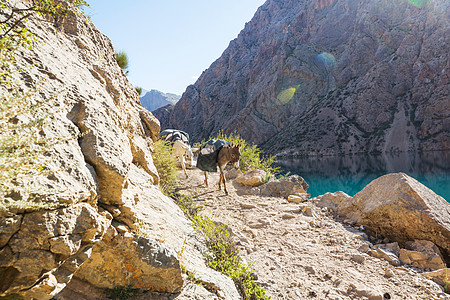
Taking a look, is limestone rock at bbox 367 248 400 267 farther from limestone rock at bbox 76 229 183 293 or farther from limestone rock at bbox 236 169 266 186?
limestone rock at bbox 236 169 266 186

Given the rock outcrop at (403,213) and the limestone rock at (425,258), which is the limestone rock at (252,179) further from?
the limestone rock at (425,258)

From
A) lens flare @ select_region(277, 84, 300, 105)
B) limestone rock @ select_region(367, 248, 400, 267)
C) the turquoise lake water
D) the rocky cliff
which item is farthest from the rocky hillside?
the rocky cliff

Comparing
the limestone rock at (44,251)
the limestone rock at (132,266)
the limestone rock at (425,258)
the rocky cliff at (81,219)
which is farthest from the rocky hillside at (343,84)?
the limestone rock at (44,251)

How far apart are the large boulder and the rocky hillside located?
60.2 metres

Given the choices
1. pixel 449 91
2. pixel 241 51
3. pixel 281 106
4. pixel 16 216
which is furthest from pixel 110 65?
pixel 241 51

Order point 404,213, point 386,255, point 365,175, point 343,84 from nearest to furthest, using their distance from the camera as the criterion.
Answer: point 386,255 < point 404,213 < point 365,175 < point 343,84

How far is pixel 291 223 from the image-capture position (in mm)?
5160

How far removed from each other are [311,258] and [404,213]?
2.48 metres

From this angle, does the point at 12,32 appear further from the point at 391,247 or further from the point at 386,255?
the point at 391,247

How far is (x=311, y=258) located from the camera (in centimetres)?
381

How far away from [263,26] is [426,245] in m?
133

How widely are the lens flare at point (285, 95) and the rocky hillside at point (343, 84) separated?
14.6 inches

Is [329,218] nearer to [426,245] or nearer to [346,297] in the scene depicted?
[426,245]

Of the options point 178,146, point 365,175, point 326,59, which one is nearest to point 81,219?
point 178,146
